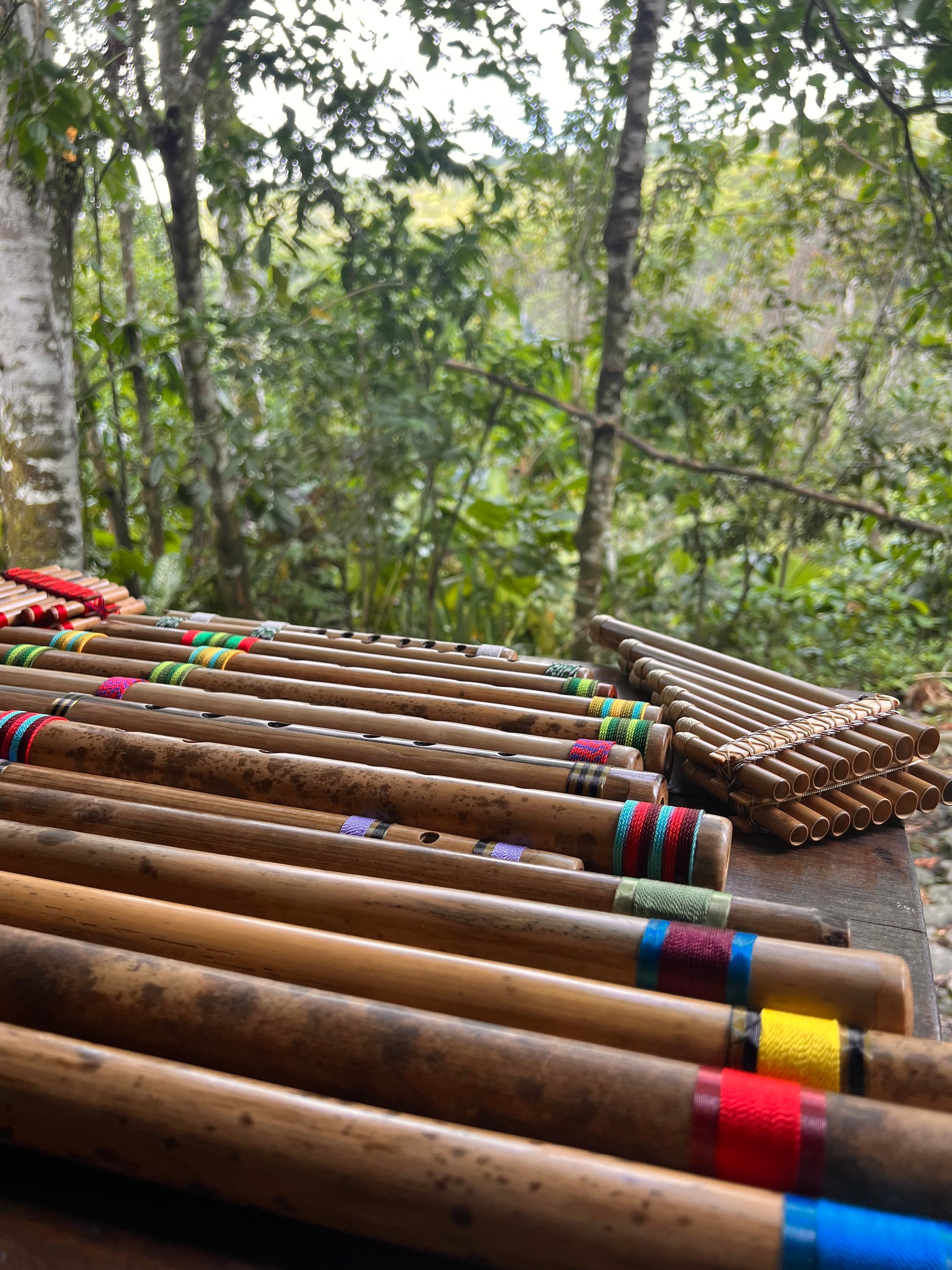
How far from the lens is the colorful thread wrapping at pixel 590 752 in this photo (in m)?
1.46

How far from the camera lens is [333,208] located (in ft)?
11.0

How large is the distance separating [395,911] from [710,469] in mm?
2720

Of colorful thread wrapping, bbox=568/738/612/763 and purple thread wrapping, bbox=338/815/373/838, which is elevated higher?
colorful thread wrapping, bbox=568/738/612/763

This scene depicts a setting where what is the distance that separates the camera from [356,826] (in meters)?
1.25

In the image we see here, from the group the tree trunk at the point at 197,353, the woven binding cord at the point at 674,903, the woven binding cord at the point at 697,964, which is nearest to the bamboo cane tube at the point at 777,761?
the woven binding cord at the point at 674,903

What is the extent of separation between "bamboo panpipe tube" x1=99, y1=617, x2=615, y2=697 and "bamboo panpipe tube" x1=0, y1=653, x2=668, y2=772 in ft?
0.71

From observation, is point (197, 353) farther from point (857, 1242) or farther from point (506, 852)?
point (857, 1242)

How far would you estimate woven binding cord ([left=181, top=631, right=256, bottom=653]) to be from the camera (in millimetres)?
2086

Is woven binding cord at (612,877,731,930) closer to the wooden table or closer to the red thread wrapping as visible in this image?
the red thread wrapping

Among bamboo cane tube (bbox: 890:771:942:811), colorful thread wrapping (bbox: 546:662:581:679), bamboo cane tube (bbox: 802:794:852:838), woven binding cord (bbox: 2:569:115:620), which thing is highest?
woven binding cord (bbox: 2:569:115:620)

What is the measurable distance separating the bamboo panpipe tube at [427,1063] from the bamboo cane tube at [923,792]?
33.1 inches

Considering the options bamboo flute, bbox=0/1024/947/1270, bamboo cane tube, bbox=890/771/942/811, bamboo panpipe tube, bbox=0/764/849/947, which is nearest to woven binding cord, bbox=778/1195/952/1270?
bamboo flute, bbox=0/1024/947/1270

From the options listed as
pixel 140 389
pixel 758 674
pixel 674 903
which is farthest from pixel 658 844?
pixel 140 389

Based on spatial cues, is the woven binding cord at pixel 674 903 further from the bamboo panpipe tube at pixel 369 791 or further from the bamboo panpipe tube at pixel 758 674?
the bamboo panpipe tube at pixel 758 674
